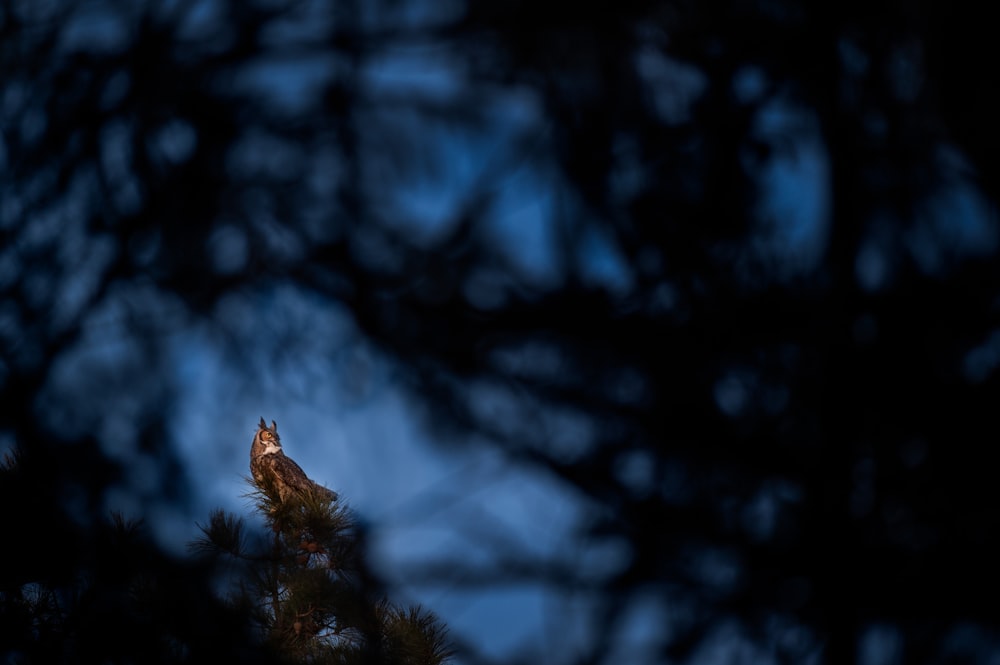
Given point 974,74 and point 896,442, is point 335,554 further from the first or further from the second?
point 974,74

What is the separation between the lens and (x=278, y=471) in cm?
244

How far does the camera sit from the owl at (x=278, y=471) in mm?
2271

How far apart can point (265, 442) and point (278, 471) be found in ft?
0.59

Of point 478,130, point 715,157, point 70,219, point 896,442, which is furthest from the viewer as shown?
point 70,219

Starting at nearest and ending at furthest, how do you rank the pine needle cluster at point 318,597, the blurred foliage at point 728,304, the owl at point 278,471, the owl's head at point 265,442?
the blurred foliage at point 728,304 → the pine needle cluster at point 318,597 → the owl's head at point 265,442 → the owl at point 278,471

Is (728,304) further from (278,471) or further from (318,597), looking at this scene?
(278,471)

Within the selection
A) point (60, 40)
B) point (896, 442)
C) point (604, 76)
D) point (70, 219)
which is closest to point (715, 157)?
point (604, 76)

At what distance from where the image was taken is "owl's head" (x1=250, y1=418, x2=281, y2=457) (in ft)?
6.98

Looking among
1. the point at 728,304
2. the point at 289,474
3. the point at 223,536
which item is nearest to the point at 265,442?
the point at 289,474

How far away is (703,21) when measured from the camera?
126 cm

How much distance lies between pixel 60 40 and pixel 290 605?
127 centimetres

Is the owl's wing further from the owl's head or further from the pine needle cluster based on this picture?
the pine needle cluster

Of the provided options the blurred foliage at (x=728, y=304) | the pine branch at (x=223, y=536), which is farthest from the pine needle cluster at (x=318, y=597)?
the blurred foliage at (x=728, y=304)

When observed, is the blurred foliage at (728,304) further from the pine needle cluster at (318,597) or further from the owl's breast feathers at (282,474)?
the owl's breast feathers at (282,474)
